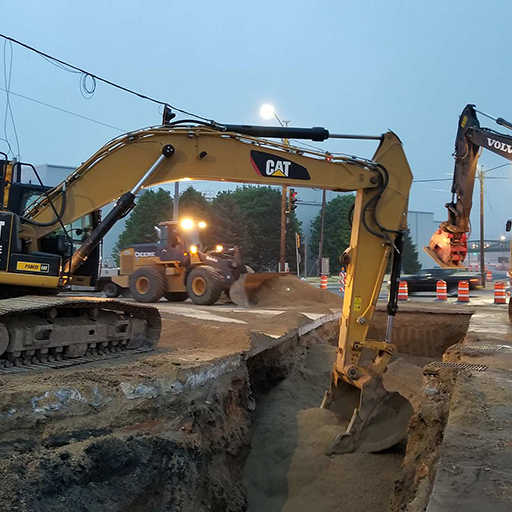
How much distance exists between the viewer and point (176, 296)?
51.9 feet

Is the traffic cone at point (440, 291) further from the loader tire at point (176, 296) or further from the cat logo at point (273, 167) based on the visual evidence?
the cat logo at point (273, 167)

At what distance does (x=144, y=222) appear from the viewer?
44812 mm

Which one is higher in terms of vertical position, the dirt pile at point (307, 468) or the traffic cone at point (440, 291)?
the traffic cone at point (440, 291)

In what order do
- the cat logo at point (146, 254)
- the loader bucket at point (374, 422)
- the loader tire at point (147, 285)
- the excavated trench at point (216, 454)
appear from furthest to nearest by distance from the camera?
the cat logo at point (146, 254) < the loader tire at point (147, 285) < the loader bucket at point (374, 422) < the excavated trench at point (216, 454)

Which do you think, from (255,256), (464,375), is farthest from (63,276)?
(255,256)

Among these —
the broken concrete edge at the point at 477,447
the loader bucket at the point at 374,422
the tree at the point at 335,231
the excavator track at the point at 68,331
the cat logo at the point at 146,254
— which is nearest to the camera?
the broken concrete edge at the point at 477,447

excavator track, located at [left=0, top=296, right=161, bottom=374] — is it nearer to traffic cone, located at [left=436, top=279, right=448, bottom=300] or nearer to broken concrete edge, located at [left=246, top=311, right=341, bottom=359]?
broken concrete edge, located at [left=246, top=311, right=341, bottom=359]

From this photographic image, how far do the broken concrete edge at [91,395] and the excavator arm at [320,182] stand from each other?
5.26ft

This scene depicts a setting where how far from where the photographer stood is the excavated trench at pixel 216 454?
3.69 m

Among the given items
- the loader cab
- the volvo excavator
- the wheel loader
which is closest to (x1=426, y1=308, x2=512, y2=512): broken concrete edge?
the volvo excavator

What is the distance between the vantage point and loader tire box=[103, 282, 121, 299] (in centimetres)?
1719

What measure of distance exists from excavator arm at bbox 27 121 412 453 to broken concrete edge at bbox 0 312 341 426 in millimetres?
1603

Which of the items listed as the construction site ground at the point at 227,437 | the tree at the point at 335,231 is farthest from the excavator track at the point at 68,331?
the tree at the point at 335,231

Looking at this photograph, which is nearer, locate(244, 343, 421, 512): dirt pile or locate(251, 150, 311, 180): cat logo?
locate(244, 343, 421, 512): dirt pile
